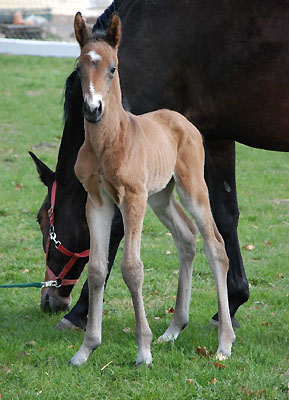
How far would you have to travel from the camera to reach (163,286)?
5820 millimetres

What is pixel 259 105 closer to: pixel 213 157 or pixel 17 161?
pixel 213 157

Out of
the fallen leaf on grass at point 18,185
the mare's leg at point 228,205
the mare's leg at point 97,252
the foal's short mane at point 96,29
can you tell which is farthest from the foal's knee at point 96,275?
the fallen leaf on grass at point 18,185

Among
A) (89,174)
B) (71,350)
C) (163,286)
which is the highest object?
(89,174)

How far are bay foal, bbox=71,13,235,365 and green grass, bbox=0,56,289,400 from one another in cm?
18

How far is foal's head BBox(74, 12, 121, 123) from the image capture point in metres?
3.23

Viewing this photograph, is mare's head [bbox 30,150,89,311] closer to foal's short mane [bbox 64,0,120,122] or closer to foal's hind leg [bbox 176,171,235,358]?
foal's short mane [bbox 64,0,120,122]

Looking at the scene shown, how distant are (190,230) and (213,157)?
2.43 ft

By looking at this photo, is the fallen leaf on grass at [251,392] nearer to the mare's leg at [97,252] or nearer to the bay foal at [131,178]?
the bay foal at [131,178]

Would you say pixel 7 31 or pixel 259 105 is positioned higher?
pixel 259 105

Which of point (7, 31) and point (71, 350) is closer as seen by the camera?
point (71, 350)

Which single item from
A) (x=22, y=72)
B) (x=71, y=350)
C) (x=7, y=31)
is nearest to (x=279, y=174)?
(x=71, y=350)

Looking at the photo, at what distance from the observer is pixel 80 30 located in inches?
137

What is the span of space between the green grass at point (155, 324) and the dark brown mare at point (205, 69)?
0.49 m

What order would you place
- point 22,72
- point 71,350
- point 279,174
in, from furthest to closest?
point 22,72
point 279,174
point 71,350
